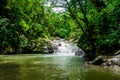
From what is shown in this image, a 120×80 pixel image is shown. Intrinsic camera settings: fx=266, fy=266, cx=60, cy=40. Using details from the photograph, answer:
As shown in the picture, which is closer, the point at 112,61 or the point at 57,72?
the point at 57,72

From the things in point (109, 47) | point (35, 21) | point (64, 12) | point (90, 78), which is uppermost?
point (35, 21)

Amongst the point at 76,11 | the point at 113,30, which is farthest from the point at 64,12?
the point at 113,30

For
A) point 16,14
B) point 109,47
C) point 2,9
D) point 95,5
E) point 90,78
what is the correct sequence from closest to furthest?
1. point 90,78
2. point 109,47
3. point 95,5
4. point 2,9
5. point 16,14

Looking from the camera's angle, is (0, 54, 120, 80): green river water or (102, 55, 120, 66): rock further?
(102, 55, 120, 66): rock

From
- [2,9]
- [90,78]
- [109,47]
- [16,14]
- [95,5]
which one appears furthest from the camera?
[16,14]

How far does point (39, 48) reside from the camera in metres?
48.1

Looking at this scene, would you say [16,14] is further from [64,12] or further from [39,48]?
[64,12]

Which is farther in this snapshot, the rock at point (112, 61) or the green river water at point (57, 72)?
the rock at point (112, 61)

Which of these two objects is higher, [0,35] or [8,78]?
A: [0,35]

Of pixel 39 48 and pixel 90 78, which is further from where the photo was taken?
pixel 39 48

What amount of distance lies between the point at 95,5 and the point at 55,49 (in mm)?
19768

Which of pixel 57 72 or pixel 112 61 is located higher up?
pixel 112 61

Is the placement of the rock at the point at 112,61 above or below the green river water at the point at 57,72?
above

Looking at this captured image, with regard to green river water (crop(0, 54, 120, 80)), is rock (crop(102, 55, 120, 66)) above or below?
above
